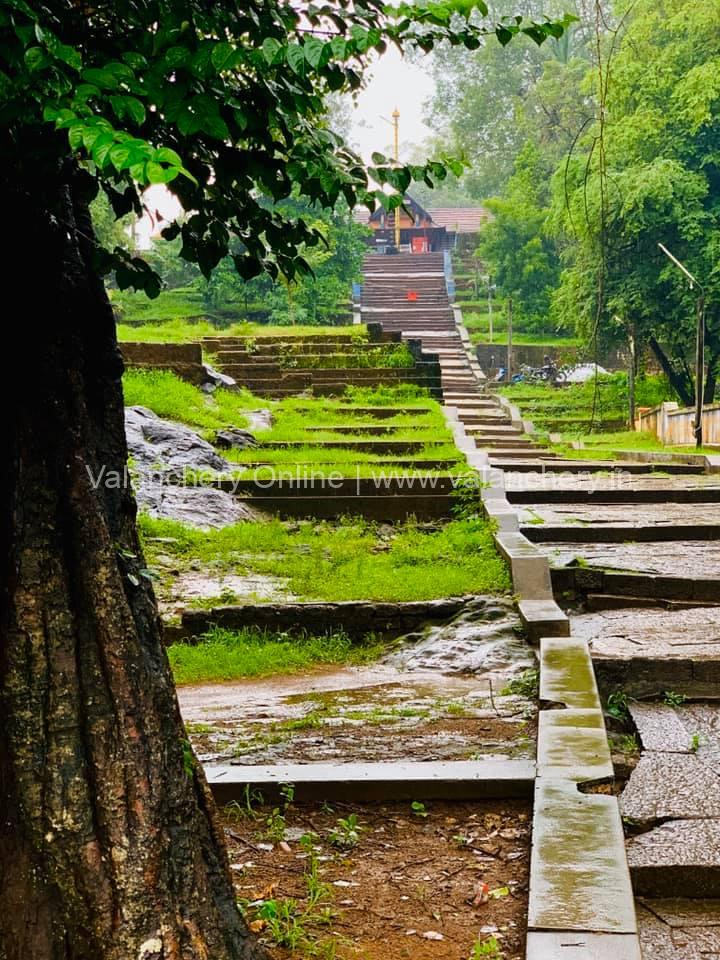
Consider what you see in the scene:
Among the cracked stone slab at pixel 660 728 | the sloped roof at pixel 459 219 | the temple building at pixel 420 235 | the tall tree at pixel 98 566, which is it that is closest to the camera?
the tall tree at pixel 98 566

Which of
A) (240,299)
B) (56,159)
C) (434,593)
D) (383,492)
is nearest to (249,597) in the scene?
(434,593)

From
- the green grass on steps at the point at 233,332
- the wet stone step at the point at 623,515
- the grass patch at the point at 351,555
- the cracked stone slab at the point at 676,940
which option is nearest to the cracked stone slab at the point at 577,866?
the cracked stone slab at the point at 676,940

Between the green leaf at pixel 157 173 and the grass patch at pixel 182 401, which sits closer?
the green leaf at pixel 157 173

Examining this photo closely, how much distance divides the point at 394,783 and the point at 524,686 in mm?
1771

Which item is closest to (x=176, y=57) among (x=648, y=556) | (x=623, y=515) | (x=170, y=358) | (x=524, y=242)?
(x=648, y=556)

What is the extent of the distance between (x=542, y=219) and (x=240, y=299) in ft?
35.3

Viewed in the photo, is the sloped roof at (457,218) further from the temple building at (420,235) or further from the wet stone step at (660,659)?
the wet stone step at (660,659)

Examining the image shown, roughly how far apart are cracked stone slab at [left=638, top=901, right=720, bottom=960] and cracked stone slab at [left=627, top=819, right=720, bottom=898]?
0.14 metres

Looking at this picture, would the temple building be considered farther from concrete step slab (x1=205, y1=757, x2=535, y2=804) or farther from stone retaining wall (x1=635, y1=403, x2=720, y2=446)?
concrete step slab (x1=205, y1=757, x2=535, y2=804)

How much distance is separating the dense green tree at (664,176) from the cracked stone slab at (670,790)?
60.8ft

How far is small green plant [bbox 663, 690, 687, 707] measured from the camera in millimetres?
5961

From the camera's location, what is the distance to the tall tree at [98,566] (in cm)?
234

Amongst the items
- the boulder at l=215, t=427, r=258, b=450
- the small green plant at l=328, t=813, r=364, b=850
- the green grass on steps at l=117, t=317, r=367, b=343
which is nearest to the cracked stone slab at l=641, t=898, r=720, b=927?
the small green plant at l=328, t=813, r=364, b=850

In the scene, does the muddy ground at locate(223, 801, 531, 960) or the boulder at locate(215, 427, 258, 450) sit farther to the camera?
the boulder at locate(215, 427, 258, 450)
